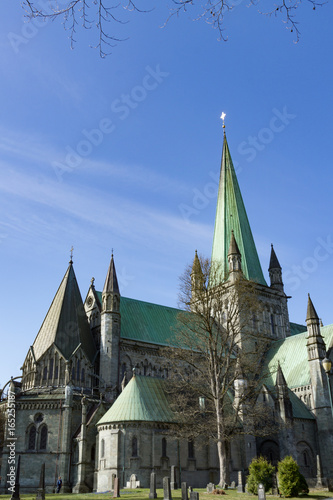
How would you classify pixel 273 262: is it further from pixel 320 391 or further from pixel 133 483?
pixel 133 483

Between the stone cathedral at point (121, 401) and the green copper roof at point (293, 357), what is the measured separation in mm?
147

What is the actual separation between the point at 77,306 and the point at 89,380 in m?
7.64

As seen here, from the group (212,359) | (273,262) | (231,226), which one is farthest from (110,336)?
(273,262)

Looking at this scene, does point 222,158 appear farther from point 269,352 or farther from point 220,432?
point 220,432

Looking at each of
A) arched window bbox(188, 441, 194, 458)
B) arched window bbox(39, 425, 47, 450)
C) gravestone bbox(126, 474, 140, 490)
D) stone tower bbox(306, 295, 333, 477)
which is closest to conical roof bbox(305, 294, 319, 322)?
stone tower bbox(306, 295, 333, 477)

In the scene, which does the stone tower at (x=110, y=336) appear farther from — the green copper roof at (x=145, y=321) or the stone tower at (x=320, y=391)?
the stone tower at (x=320, y=391)

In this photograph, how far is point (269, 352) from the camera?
190ft

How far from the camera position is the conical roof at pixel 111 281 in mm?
47969

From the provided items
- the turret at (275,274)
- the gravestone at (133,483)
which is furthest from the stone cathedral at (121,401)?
the turret at (275,274)

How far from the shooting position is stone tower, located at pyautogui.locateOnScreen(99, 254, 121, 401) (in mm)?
44500

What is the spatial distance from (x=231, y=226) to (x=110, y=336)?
2475cm

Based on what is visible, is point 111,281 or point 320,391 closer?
point 320,391

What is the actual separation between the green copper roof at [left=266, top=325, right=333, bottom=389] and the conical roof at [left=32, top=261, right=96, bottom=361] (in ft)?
61.5

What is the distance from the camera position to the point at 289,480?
2586 cm
